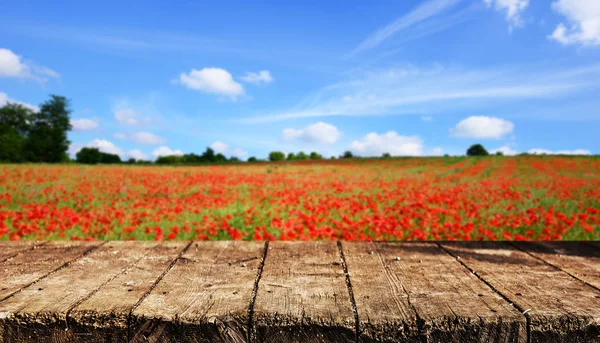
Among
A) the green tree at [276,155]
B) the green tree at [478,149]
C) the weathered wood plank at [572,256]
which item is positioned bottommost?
the weathered wood plank at [572,256]

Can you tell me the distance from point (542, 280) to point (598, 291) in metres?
0.19

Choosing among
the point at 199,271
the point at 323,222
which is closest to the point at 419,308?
the point at 199,271

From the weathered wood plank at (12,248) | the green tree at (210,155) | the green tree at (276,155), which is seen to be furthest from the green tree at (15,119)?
the weathered wood plank at (12,248)

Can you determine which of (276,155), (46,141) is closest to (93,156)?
(46,141)

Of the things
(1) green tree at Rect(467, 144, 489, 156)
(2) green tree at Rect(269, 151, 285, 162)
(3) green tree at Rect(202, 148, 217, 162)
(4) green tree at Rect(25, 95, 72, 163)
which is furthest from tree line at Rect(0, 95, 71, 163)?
(1) green tree at Rect(467, 144, 489, 156)

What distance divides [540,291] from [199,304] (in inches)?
46.7

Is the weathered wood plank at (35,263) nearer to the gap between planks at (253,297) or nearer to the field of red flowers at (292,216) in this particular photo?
the gap between planks at (253,297)

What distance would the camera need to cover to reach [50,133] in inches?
1890

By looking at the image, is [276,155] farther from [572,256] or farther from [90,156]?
[572,256]

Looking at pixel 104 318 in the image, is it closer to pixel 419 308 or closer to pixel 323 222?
pixel 419 308

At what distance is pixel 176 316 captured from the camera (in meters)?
1.34

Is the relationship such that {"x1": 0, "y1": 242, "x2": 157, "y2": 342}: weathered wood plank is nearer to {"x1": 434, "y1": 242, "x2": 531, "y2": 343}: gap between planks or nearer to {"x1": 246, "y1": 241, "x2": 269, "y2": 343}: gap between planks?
{"x1": 246, "y1": 241, "x2": 269, "y2": 343}: gap between planks

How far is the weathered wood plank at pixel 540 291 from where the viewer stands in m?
1.36

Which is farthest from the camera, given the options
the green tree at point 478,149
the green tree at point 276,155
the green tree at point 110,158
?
the green tree at point 276,155
